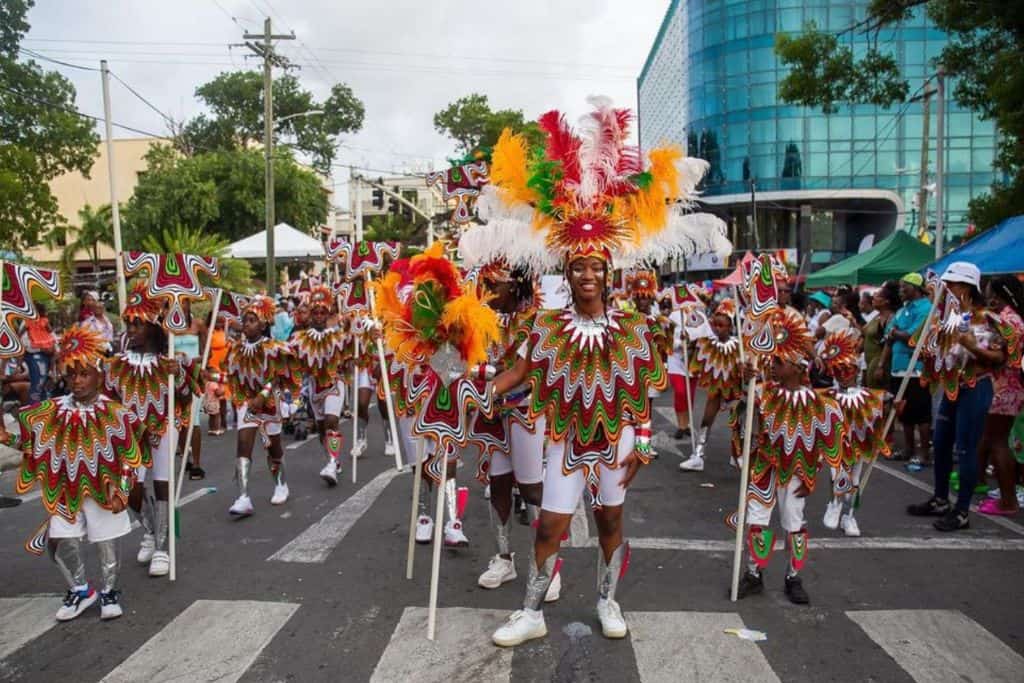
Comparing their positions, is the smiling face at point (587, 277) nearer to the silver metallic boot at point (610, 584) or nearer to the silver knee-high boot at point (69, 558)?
the silver metallic boot at point (610, 584)

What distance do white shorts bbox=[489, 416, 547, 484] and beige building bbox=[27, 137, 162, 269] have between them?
44763mm

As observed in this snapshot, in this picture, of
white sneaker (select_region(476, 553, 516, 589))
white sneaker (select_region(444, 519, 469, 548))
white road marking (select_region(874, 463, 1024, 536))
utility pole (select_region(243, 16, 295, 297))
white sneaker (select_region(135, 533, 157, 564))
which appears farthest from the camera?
utility pole (select_region(243, 16, 295, 297))

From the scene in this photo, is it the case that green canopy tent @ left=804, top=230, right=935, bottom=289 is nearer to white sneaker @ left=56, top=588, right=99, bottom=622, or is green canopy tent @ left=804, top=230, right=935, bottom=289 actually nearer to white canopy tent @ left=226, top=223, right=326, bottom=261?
white sneaker @ left=56, top=588, right=99, bottom=622

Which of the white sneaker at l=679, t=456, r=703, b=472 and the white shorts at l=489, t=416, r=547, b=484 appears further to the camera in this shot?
the white sneaker at l=679, t=456, r=703, b=472

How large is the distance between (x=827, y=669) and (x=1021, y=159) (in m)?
9.14

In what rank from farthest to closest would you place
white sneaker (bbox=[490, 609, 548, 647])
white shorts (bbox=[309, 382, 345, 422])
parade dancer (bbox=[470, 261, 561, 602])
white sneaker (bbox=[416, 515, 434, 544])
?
white shorts (bbox=[309, 382, 345, 422])
white sneaker (bbox=[416, 515, 434, 544])
parade dancer (bbox=[470, 261, 561, 602])
white sneaker (bbox=[490, 609, 548, 647])

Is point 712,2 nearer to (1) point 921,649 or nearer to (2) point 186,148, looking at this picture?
(2) point 186,148

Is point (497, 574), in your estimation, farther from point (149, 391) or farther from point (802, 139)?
point (802, 139)

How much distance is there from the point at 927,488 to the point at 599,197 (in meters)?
5.30

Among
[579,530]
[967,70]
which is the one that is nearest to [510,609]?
[579,530]

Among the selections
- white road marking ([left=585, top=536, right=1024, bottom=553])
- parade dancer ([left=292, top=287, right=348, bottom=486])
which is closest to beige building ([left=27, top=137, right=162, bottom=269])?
parade dancer ([left=292, top=287, right=348, bottom=486])

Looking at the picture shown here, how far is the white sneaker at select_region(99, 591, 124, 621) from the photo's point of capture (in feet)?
14.5

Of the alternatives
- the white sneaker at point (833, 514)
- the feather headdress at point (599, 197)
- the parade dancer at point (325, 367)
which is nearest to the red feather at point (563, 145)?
the feather headdress at point (599, 197)

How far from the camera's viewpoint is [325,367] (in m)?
7.86
